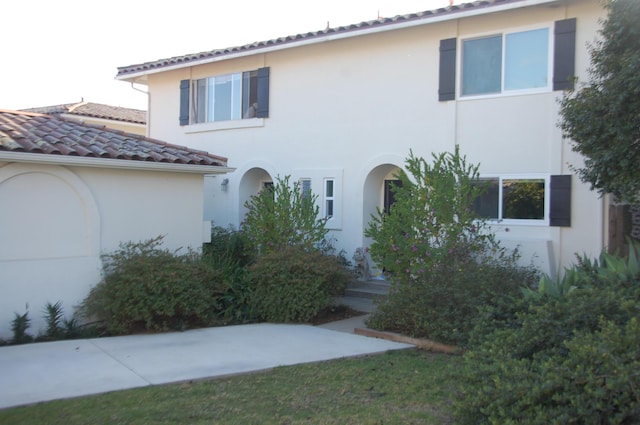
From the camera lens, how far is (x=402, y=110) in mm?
12266

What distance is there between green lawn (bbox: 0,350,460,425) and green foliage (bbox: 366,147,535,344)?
1484 millimetres

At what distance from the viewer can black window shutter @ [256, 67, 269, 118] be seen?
14.5m

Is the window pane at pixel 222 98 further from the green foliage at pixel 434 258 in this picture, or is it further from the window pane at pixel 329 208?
the green foliage at pixel 434 258

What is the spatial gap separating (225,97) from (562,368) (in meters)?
12.5

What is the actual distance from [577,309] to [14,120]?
30.5 feet

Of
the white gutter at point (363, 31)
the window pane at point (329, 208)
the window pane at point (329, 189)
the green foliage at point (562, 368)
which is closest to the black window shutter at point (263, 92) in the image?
the white gutter at point (363, 31)

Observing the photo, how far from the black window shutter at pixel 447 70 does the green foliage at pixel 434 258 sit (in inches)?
100

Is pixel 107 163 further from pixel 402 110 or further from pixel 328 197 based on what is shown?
pixel 402 110

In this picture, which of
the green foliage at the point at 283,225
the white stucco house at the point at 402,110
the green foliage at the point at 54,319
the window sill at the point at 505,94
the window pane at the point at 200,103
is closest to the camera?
the green foliage at the point at 54,319

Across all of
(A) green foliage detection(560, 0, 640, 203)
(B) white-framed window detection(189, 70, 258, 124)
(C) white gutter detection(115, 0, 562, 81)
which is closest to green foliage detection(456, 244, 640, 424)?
(A) green foliage detection(560, 0, 640, 203)

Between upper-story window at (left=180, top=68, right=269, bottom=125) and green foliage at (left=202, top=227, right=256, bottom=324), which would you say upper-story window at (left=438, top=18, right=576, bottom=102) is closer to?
upper-story window at (left=180, top=68, right=269, bottom=125)

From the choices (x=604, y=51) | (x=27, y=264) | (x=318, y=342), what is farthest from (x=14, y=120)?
(x=604, y=51)

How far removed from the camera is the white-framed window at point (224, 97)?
1502cm

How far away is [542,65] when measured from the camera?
10648 mm
